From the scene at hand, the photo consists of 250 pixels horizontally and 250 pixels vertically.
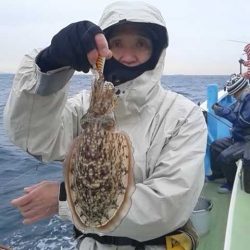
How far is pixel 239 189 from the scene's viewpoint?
4.95 m

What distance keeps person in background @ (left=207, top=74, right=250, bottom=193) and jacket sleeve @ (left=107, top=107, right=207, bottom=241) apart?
3.91 m

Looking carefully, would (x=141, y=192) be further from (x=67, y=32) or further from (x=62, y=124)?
(x=67, y=32)

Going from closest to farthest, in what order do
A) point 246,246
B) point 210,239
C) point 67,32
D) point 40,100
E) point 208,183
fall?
point 67,32, point 40,100, point 246,246, point 210,239, point 208,183

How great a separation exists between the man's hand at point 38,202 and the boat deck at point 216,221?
2815mm

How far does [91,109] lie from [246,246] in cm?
222

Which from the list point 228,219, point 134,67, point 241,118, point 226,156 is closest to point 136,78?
point 134,67

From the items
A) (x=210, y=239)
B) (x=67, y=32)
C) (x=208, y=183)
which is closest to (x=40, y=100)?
(x=67, y=32)

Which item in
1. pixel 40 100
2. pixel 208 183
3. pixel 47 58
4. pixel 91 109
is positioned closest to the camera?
pixel 91 109

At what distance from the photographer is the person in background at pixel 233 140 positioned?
6.23 meters

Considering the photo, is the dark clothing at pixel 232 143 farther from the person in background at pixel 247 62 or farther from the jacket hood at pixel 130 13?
the jacket hood at pixel 130 13

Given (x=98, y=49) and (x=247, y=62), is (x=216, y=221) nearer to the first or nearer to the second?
(x=247, y=62)

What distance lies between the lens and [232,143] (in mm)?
6898

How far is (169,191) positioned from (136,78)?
78 centimetres

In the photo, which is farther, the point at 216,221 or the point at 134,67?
the point at 216,221
